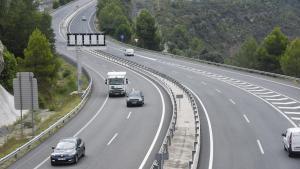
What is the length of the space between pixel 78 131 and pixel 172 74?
122ft

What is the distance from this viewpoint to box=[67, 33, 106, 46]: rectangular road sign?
6181cm

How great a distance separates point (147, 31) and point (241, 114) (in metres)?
79.3

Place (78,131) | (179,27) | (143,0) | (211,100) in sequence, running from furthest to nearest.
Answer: (143,0)
(179,27)
(211,100)
(78,131)

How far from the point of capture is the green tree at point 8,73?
54.7m

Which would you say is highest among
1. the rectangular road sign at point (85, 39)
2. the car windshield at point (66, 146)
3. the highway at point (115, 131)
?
the rectangular road sign at point (85, 39)

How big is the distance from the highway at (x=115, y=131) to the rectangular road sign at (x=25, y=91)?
2.99m

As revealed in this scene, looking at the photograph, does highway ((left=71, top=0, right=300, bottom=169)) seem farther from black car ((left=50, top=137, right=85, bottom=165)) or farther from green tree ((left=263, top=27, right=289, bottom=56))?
green tree ((left=263, top=27, right=289, bottom=56))

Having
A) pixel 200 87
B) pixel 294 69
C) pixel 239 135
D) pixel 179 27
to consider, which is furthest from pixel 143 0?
pixel 239 135

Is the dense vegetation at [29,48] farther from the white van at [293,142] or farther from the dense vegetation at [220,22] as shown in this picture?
the dense vegetation at [220,22]

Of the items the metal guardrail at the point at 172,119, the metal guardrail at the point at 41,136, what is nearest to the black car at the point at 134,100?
the metal guardrail at the point at 172,119

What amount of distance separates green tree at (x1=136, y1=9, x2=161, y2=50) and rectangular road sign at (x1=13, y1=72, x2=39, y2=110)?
86021 mm

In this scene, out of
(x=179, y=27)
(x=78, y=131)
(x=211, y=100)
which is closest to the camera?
(x=78, y=131)

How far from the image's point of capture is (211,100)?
52.0 m

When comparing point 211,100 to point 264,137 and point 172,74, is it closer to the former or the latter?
point 264,137
